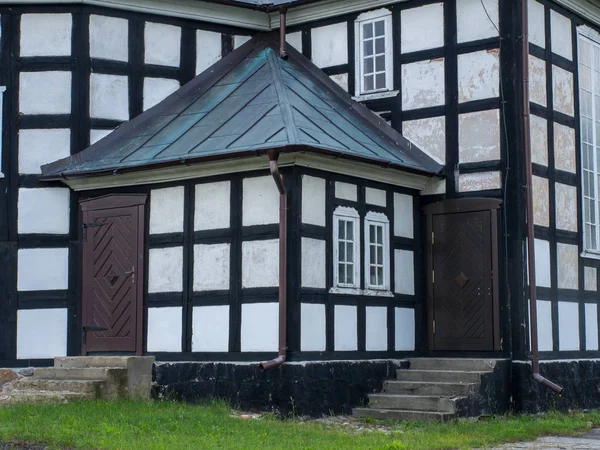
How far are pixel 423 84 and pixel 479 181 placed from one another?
1604mm

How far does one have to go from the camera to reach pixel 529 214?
13633mm

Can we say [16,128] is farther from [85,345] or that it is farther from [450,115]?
[450,115]

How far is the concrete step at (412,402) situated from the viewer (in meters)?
12.5

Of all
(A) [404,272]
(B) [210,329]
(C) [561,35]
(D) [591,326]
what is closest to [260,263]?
(B) [210,329]

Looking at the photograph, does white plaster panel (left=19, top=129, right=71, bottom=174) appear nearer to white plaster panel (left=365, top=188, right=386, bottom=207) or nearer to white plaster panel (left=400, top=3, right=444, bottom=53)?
white plaster panel (left=365, top=188, right=386, bottom=207)

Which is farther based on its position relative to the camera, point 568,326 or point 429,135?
point 568,326

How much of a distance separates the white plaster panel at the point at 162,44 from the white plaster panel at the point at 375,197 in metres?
3.65

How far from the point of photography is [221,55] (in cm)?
1578

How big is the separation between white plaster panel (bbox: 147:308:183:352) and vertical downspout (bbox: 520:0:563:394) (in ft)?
14.7

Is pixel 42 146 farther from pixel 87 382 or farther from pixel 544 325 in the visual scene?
pixel 544 325

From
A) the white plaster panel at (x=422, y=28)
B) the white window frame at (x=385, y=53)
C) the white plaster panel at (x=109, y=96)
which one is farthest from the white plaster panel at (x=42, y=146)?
the white plaster panel at (x=422, y=28)

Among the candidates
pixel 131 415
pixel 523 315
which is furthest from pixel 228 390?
pixel 523 315

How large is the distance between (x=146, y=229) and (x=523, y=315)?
499cm

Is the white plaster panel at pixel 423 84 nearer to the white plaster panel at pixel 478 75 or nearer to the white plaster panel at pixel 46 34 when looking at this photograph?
the white plaster panel at pixel 478 75
